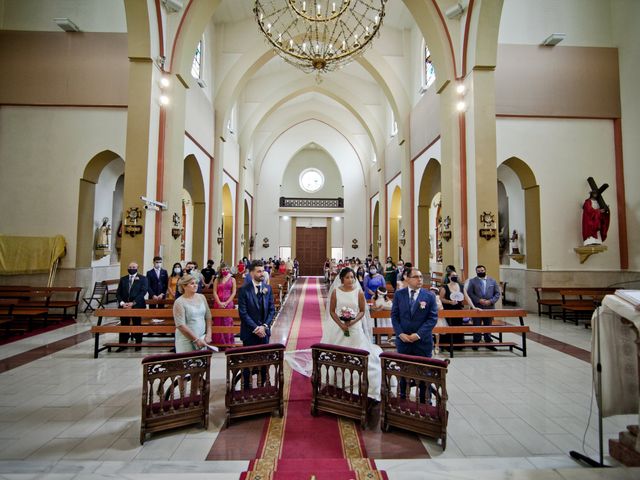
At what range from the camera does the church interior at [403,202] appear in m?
3.00

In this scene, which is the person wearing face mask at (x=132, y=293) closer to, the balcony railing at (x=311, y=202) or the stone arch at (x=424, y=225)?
the stone arch at (x=424, y=225)

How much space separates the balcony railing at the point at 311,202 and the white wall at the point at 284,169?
524 millimetres

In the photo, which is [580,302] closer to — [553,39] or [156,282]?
[553,39]

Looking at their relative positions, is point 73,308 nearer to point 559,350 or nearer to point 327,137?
point 559,350

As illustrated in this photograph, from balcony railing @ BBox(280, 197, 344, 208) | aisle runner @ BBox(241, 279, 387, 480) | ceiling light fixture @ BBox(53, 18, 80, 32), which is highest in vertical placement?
ceiling light fixture @ BBox(53, 18, 80, 32)

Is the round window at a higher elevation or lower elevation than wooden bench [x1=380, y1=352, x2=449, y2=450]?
higher

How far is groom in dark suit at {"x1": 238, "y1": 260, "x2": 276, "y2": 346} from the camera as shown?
13.3 feet

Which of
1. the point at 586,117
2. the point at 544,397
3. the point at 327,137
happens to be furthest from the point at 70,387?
the point at 327,137

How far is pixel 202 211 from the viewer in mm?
13719

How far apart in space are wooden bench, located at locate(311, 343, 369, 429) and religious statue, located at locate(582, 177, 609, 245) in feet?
29.6

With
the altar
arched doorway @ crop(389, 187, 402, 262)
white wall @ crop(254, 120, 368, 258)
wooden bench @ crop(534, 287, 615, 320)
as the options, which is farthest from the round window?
the altar

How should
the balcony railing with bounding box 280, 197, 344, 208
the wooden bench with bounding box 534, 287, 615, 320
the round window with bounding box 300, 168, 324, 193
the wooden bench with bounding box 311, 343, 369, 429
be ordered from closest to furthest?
the wooden bench with bounding box 311, 343, 369, 429
the wooden bench with bounding box 534, 287, 615, 320
the balcony railing with bounding box 280, 197, 344, 208
the round window with bounding box 300, 168, 324, 193

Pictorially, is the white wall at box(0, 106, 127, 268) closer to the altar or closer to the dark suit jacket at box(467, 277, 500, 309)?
the dark suit jacket at box(467, 277, 500, 309)

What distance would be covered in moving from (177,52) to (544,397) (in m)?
10.7
